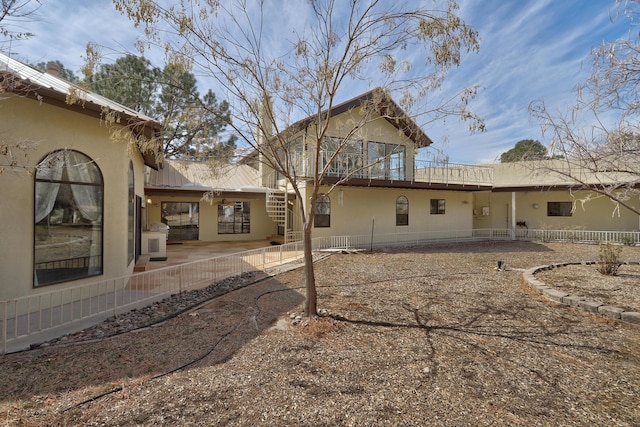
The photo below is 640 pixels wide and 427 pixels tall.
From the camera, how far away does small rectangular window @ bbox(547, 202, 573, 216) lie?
1902 cm

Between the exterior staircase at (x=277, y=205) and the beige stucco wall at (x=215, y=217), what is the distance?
132 cm

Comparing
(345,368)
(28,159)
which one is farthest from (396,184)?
(28,159)

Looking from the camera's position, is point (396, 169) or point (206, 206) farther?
point (206, 206)

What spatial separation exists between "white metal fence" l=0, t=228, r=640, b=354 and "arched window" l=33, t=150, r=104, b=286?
498mm

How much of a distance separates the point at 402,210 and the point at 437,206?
8.75 feet

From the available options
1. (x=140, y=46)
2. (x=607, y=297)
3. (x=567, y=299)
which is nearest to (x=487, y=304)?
(x=567, y=299)

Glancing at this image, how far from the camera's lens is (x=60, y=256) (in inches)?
246

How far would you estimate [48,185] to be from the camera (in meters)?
6.03

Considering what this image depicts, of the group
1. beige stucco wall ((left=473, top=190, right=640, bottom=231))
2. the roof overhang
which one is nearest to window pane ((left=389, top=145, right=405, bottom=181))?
the roof overhang

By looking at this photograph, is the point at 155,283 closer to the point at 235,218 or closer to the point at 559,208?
the point at 235,218

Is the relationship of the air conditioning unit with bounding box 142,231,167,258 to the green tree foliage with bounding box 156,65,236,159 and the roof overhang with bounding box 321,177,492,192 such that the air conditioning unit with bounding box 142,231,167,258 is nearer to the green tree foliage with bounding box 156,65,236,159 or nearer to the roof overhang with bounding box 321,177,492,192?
the roof overhang with bounding box 321,177,492,192

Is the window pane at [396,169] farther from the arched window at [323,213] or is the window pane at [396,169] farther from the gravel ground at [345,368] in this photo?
the gravel ground at [345,368]

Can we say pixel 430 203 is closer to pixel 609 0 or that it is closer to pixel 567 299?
pixel 567 299

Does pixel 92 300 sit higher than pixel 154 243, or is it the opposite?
pixel 154 243
